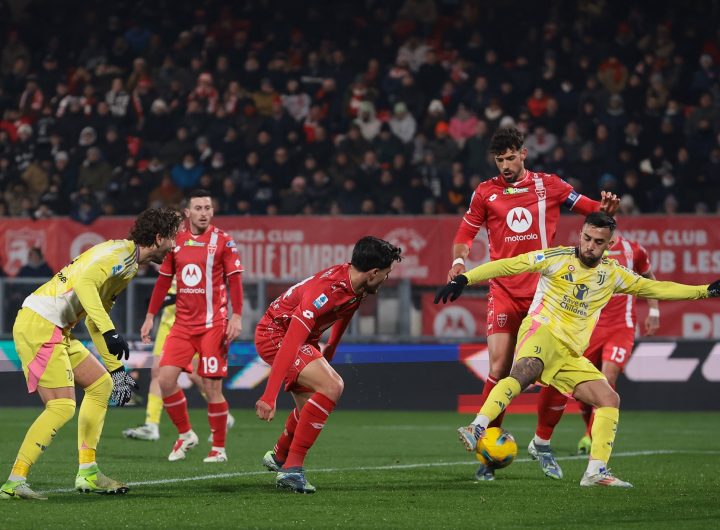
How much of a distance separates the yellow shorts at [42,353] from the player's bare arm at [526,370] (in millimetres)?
3041

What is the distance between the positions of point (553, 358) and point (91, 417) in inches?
126

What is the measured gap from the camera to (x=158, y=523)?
7262 millimetres

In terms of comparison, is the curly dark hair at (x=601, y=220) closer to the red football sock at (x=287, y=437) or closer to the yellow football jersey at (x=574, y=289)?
the yellow football jersey at (x=574, y=289)

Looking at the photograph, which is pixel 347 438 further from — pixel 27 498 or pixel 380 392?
pixel 27 498

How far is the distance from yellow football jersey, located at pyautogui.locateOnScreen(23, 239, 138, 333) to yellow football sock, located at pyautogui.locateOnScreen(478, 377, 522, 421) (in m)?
2.55

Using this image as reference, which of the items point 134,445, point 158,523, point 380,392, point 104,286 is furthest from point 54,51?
point 158,523

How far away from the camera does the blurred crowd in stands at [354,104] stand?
19.7 meters

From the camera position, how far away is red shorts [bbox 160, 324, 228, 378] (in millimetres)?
11641

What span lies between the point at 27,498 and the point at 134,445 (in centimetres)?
469

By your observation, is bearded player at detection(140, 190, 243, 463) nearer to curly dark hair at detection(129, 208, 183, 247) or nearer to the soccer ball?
the soccer ball

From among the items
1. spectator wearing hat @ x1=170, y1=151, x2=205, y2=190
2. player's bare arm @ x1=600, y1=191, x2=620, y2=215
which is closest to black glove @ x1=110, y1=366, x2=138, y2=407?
player's bare arm @ x1=600, y1=191, x2=620, y2=215

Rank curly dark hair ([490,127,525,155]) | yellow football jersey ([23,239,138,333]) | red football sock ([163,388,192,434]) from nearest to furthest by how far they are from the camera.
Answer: yellow football jersey ([23,239,138,333]), curly dark hair ([490,127,525,155]), red football sock ([163,388,192,434])

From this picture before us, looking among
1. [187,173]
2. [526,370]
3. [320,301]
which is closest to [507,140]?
[526,370]

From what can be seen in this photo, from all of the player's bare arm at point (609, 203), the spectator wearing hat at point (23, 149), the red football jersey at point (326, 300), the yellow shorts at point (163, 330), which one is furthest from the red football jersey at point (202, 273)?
the spectator wearing hat at point (23, 149)
